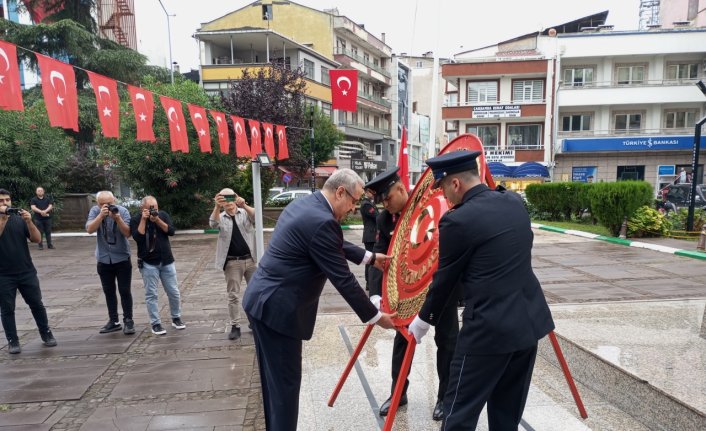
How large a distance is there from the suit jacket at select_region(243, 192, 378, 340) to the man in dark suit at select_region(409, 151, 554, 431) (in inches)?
22.1

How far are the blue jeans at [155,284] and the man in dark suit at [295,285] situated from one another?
338cm

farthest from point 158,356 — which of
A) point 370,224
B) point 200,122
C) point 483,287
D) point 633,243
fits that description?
point 633,243

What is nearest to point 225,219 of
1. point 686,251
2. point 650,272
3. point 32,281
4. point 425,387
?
point 32,281

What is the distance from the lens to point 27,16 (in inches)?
1224

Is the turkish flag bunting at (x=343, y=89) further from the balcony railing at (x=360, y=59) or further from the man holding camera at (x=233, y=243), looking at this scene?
the balcony railing at (x=360, y=59)

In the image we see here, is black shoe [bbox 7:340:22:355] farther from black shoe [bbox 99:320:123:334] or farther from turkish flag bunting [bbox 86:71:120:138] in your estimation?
turkish flag bunting [bbox 86:71:120:138]

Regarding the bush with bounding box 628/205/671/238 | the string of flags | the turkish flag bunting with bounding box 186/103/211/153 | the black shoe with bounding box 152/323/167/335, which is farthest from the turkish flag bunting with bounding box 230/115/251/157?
the bush with bounding box 628/205/671/238

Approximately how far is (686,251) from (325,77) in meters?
32.1

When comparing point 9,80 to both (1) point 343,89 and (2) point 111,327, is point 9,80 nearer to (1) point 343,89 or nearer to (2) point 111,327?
(2) point 111,327

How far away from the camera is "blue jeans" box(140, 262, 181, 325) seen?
570 cm

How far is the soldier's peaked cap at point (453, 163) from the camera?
2.42m

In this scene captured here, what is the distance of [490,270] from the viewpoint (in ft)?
7.54

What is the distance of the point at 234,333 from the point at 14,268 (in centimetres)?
254

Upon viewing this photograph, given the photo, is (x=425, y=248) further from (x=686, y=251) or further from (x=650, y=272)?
(x=686, y=251)
